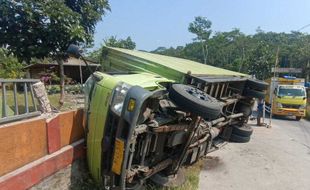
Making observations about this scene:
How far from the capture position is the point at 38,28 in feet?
30.6

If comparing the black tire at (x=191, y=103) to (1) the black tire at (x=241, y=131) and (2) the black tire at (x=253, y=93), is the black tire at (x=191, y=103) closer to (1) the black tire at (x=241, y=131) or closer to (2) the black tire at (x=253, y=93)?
(1) the black tire at (x=241, y=131)

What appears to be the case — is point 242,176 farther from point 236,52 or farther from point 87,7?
point 236,52

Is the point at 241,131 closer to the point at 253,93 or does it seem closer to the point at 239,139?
the point at 239,139

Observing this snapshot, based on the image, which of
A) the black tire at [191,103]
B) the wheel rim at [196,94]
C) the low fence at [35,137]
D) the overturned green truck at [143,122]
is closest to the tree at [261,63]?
the overturned green truck at [143,122]

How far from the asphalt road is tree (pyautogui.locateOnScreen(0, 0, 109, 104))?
17.7ft

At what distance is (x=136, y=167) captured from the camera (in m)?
4.43

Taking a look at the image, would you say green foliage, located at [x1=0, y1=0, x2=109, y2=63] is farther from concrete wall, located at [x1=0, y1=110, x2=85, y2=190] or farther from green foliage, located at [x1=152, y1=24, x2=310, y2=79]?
green foliage, located at [x1=152, y1=24, x2=310, y2=79]

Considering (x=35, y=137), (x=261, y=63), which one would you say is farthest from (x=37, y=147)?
(x=261, y=63)

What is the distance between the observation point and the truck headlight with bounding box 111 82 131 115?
13.4 feet

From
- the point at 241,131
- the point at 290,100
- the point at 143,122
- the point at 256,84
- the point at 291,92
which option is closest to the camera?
the point at 143,122

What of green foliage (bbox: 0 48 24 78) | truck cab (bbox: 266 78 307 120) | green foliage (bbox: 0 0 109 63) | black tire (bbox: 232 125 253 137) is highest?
green foliage (bbox: 0 0 109 63)

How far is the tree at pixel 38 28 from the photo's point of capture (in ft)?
29.1

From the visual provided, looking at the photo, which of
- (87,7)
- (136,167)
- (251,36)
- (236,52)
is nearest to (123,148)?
(136,167)

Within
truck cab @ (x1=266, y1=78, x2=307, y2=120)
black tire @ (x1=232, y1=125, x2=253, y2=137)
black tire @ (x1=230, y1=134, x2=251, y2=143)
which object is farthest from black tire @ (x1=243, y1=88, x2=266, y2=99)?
truck cab @ (x1=266, y1=78, x2=307, y2=120)
